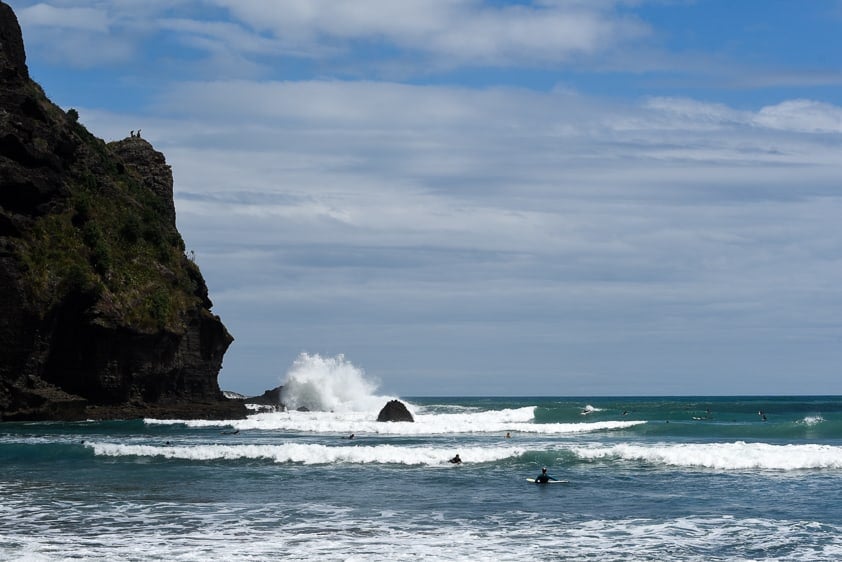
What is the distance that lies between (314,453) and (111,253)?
28.3m

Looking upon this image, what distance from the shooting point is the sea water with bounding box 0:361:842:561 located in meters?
20.8

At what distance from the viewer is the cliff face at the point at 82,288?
54094 mm

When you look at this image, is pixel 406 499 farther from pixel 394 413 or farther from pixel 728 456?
pixel 394 413

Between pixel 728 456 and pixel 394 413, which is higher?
pixel 394 413

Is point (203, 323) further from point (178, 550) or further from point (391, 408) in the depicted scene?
point (178, 550)

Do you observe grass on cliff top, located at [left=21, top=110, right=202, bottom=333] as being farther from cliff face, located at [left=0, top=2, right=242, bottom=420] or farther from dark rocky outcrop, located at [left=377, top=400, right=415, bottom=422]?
dark rocky outcrop, located at [left=377, top=400, right=415, bottom=422]

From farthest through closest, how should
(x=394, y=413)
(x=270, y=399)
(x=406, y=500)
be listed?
(x=270, y=399), (x=394, y=413), (x=406, y=500)

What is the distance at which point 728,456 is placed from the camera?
37.1 metres

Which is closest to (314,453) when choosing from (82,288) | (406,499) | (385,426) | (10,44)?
(406,499)

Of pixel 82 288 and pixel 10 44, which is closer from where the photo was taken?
pixel 82 288

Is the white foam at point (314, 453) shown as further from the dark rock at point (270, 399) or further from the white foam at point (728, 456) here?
the dark rock at point (270, 399)

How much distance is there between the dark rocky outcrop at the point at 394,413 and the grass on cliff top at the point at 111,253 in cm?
1552


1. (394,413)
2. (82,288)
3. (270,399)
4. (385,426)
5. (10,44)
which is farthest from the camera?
(270,399)

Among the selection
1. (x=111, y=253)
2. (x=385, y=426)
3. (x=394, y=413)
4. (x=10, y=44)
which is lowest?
(x=385, y=426)
